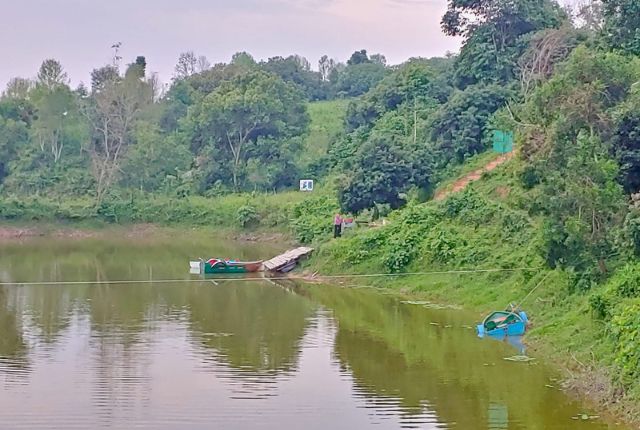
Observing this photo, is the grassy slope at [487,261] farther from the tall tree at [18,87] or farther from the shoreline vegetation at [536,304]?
the tall tree at [18,87]

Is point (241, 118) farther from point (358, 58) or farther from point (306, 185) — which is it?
point (358, 58)

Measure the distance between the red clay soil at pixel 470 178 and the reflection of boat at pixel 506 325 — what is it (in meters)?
12.7

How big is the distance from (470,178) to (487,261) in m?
8.70

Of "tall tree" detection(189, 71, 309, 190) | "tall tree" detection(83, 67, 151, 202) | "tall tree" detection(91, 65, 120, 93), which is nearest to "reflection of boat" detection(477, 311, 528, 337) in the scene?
"tall tree" detection(189, 71, 309, 190)

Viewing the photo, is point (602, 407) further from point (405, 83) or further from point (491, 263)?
point (405, 83)

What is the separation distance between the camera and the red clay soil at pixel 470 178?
3430 cm

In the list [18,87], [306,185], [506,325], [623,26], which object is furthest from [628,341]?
[18,87]

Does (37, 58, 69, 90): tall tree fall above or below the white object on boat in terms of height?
above

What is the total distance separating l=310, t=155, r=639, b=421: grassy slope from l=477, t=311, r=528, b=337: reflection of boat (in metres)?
0.40

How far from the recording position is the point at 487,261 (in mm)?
26766

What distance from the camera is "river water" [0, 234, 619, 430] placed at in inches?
602

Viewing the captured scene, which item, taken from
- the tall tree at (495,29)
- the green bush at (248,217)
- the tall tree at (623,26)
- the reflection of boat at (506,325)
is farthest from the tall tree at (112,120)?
the reflection of boat at (506,325)

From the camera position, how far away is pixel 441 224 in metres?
29.7

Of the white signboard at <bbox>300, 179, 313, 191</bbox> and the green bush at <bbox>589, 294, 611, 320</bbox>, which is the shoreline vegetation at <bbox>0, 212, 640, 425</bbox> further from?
the white signboard at <bbox>300, 179, 313, 191</bbox>
